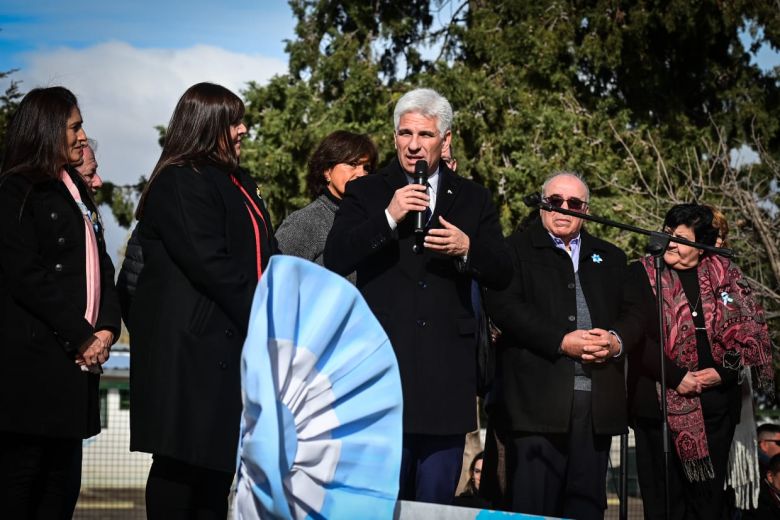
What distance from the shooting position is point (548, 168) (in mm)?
15008

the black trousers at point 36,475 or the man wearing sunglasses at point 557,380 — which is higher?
the man wearing sunglasses at point 557,380

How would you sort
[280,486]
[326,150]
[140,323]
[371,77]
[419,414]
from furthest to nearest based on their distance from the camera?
[371,77]
[326,150]
[419,414]
[140,323]
[280,486]

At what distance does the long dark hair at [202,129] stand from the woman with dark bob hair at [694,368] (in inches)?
97.2

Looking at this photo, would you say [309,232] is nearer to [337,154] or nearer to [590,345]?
[337,154]

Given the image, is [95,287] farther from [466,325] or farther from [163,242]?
[466,325]

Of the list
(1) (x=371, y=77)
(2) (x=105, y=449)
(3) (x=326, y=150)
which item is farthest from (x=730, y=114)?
(3) (x=326, y=150)

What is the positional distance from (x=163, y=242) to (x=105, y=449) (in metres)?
11.1

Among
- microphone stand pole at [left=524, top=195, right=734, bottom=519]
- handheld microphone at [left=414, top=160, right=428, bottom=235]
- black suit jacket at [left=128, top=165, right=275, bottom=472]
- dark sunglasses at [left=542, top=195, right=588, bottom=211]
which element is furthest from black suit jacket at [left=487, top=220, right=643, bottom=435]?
black suit jacket at [left=128, top=165, right=275, bottom=472]

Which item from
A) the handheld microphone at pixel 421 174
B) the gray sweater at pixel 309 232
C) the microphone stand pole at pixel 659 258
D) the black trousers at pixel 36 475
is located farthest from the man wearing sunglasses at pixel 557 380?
the black trousers at pixel 36 475

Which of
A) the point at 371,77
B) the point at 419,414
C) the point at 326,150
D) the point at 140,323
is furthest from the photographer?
the point at 371,77

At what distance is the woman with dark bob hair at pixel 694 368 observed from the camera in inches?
222

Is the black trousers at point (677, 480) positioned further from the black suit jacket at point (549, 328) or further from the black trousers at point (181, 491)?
the black trousers at point (181, 491)

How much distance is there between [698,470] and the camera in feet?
18.4

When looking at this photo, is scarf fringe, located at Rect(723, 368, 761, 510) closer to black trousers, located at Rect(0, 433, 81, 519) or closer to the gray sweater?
the gray sweater
